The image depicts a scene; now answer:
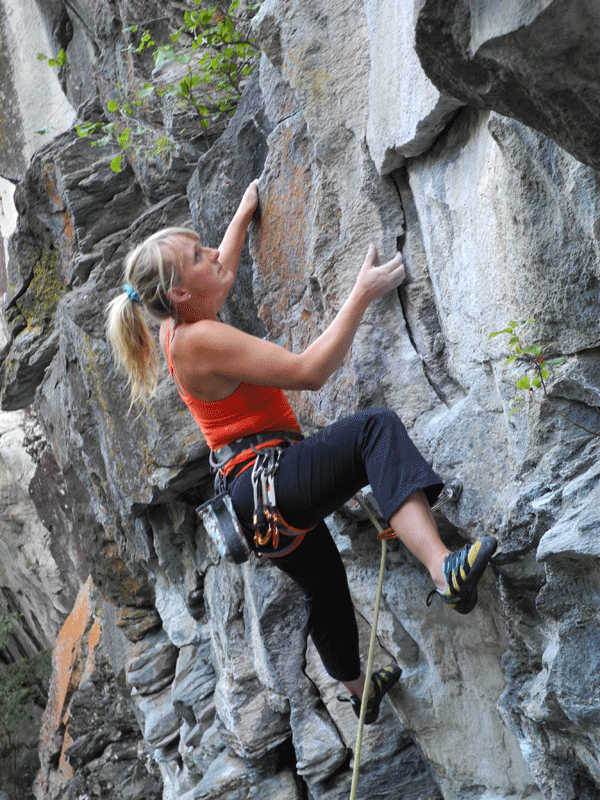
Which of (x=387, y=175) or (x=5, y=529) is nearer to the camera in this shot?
(x=387, y=175)

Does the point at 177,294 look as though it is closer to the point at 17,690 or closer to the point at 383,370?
the point at 383,370

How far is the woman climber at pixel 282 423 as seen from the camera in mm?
2848

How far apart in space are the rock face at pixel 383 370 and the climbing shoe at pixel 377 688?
173mm

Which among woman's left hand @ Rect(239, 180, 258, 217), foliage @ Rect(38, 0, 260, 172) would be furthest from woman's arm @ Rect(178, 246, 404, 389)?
foliage @ Rect(38, 0, 260, 172)

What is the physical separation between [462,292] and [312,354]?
68cm

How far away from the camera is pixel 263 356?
117 inches

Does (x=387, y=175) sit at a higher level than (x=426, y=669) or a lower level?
higher

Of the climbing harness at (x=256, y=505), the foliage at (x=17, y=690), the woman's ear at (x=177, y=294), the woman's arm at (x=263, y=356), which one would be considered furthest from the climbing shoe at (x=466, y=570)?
the foliage at (x=17, y=690)

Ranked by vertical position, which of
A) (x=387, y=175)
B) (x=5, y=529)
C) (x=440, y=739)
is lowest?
(x=440, y=739)

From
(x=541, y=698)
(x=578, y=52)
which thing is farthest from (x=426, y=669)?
(x=578, y=52)

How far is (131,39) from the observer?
5.85m

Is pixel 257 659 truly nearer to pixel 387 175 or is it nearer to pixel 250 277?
pixel 250 277

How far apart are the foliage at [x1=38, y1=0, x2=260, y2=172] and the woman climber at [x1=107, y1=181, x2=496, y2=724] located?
2036mm

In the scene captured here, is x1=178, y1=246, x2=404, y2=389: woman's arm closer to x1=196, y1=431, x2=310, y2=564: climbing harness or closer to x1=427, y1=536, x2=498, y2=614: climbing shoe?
x1=196, y1=431, x2=310, y2=564: climbing harness
